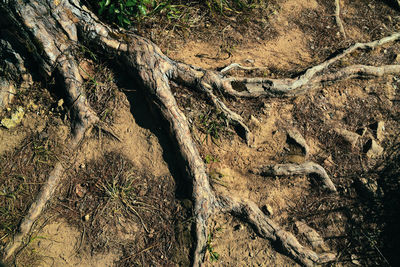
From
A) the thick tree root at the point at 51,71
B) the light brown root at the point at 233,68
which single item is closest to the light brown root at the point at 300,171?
the light brown root at the point at 233,68

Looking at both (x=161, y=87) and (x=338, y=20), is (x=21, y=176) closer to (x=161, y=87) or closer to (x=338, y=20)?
(x=161, y=87)

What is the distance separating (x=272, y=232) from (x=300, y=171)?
84 centimetres

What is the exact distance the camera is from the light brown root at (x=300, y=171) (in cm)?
341

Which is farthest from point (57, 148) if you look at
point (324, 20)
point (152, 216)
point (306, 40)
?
point (324, 20)

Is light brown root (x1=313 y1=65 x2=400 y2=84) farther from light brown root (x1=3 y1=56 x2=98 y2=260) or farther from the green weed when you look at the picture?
light brown root (x1=3 y1=56 x2=98 y2=260)

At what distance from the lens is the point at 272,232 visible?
3238 mm

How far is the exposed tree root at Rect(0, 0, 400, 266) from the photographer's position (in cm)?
322

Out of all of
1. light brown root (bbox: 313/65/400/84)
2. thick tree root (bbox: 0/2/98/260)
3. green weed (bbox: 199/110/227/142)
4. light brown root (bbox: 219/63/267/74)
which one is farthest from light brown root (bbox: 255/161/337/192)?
thick tree root (bbox: 0/2/98/260)

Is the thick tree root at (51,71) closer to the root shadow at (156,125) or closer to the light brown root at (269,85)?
the root shadow at (156,125)

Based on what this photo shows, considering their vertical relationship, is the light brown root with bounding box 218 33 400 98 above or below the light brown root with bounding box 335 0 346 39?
below

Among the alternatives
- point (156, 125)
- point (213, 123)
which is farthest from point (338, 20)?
point (156, 125)

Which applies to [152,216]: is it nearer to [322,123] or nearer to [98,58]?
[98,58]

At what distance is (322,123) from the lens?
147 inches

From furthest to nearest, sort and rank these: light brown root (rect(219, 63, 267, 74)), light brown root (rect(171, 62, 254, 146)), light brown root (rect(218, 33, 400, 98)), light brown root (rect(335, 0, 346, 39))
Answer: light brown root (rect(335, 0, 346, 39)) < light brown root (rect(219, 63, 267, 74)) < light brown root (rect(218, 33, 400, 98)) < light brown root (rect(171, 62, 254, 146))
